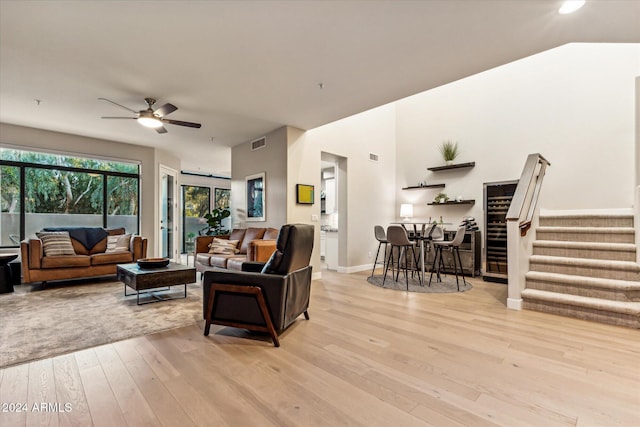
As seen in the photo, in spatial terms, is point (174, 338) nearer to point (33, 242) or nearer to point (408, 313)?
point (408, 313)

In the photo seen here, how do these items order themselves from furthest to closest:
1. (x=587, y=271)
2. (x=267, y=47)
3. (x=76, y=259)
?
(x=76, y=259)
(x=587, y=271)
(x=267, y=47)

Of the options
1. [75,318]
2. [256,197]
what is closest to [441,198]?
[256,197]

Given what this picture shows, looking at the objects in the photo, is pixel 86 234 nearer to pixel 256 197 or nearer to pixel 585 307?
pixel 256 197

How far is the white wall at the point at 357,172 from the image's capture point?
5.42 meters

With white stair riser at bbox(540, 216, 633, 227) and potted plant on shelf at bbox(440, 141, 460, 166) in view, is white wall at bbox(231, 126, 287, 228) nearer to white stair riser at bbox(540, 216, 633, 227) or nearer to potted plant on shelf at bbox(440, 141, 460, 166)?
potted plant on shelf at bbox(440, 141, 460, 166)

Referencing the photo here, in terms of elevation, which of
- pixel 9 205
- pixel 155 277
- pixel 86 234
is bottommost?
pixel 155 277

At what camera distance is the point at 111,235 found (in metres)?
5.63

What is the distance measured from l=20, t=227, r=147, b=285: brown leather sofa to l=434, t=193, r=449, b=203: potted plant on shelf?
582 centimetres

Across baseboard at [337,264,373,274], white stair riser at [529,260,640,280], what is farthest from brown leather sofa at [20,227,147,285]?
white stair riser at [529,260,640,280]

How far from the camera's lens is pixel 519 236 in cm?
363

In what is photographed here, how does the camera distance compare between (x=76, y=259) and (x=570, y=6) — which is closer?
(x=570, y=6)

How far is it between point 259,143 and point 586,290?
5.33m

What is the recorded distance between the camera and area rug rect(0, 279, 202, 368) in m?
2.52

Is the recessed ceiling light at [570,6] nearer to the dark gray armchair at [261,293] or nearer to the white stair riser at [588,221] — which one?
the dark gray armchair at [261,293]
